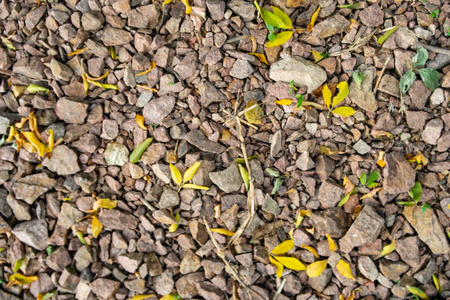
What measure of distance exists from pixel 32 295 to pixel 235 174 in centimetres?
104

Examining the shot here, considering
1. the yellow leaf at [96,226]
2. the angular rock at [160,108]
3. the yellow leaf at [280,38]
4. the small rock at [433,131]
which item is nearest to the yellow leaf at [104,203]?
the yellow leaf at [96,226]

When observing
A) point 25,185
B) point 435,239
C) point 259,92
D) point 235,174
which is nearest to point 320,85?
point 259,92

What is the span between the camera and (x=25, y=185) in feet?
4.97

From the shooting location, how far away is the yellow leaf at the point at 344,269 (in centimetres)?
138

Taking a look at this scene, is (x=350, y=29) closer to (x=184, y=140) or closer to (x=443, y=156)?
(x=443, y=156)

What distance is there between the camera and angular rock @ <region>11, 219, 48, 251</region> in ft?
4.96

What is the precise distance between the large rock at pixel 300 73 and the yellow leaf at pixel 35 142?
3.39ft

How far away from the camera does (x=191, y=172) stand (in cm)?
144

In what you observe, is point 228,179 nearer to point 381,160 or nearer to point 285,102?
point 285,102

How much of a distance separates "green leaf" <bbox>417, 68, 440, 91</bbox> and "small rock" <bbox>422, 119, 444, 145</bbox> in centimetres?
14

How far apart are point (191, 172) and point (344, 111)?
663 mm

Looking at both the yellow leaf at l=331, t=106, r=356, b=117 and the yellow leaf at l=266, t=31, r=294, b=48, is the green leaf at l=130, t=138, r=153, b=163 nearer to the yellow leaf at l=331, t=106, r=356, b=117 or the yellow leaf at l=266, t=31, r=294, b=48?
the yellow leaf at l=266, t=31, r=294, b=48

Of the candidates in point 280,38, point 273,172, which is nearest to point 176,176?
point 273,172

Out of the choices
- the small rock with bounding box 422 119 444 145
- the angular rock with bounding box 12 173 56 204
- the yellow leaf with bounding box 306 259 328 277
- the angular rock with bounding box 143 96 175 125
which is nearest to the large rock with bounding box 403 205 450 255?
the small rock with bounding box 422 119 444 145
